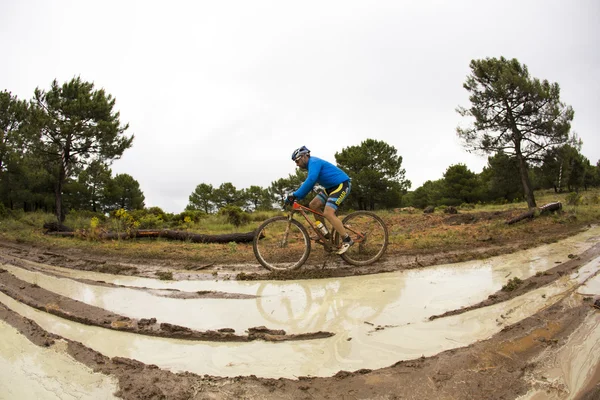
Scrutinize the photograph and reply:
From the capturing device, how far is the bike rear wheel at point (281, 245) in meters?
5.83

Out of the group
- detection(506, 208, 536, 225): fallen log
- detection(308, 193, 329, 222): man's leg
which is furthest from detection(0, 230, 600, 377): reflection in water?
detection(506, 208, 536, 225): fallen log

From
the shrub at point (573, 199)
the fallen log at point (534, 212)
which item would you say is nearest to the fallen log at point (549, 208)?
the fallen log at point (534, 212)

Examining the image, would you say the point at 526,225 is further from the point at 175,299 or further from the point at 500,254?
the point at 175,299

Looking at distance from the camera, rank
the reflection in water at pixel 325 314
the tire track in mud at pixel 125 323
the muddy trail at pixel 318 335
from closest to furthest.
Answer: the muddy trail at pixel 318 335 → the reflection in water at pixel 325 314 → the tire track in mud at pixel 125 323

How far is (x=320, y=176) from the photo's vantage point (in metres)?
5.85

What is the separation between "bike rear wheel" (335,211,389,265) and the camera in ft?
20.0

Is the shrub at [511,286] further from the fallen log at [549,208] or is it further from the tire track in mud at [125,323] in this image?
the fallen log at [549,208]

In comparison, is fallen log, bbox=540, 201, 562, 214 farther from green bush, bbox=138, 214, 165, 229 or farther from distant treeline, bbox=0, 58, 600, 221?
green bush, bbox=138, 214, 165, 229

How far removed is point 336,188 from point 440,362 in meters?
3.78

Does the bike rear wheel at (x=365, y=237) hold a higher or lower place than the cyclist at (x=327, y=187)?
lower

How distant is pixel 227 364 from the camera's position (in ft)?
8.47

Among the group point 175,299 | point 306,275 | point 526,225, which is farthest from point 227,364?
point 526,225

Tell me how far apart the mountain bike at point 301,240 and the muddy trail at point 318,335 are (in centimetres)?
62

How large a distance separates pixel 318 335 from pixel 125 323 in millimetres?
2025
